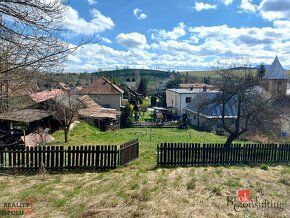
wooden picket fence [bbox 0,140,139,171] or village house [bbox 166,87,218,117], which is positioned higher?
village house [bbox 166,87,218,117]

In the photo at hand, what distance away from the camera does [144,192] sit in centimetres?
683

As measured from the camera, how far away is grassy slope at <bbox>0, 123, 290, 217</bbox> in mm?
5785

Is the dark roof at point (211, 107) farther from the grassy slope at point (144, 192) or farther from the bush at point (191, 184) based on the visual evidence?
the bush at point (191, 184)

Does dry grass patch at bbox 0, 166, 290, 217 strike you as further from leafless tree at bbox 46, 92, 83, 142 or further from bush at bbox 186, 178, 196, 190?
leafless tree at bbox 46, 92, 83, 142

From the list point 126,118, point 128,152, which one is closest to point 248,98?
point 128,152

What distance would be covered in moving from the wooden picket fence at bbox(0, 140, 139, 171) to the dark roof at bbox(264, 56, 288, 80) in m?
36.8

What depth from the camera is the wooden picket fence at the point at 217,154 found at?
1104 cm

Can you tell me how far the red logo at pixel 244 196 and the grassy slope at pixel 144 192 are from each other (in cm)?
21

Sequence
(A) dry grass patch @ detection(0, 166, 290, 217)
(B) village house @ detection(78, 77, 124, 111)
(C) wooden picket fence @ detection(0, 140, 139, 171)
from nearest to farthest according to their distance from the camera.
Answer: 1. (A) dry grass patch @ detection(0, 166, 290, 217)
2. (C) wooden picket fence @ detection(0, 140, 139, 171)
3. (B) village house @ detection(78, 77, 124, 111)

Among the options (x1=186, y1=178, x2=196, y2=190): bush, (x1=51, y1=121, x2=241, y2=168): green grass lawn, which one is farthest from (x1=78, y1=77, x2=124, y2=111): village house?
(x1=186, y1=178, x2=196, y2=190): bush

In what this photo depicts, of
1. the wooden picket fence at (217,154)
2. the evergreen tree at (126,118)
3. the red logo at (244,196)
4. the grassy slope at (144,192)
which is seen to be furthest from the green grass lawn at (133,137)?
the evergreen tree at (126,118)

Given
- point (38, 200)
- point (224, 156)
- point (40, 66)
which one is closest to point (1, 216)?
point (38, 200)

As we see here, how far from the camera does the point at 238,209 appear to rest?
5.88 metres

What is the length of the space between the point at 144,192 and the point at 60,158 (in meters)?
4.49
